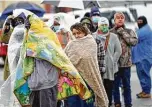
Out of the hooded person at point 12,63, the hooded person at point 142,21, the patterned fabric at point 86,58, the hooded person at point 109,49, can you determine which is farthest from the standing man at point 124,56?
the hooded person at point 12,63

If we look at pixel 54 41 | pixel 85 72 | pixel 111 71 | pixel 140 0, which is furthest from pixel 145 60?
pixel 140 0

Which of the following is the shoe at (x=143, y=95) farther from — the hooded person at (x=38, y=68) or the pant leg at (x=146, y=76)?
the hooded person at (x=38, y=68)

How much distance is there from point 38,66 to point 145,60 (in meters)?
5.71

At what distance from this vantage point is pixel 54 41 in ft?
24.2

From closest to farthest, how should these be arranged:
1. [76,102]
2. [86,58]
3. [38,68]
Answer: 1. [38,68]
2. [86,58]
3. [76,102]

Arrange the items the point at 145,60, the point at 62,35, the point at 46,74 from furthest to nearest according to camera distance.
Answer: the point at 145,60
the point at 62,35
the point at 46,74

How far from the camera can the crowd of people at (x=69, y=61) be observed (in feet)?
23.7

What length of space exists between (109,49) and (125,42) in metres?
0.61

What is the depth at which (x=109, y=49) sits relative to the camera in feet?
33.8

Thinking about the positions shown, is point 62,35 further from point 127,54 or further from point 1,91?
point 1,91

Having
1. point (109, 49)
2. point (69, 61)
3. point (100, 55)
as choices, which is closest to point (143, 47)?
point (109, 49)

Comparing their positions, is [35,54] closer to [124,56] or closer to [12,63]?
[12,63]

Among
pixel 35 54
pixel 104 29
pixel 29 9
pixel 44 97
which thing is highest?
pixel 29 9

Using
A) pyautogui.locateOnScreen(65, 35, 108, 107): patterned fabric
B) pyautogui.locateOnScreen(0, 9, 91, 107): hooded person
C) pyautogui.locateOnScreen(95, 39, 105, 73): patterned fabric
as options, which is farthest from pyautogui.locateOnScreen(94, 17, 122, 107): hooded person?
pyautogui.locateOnScreen(0, 9, 91, 107): hooded person
